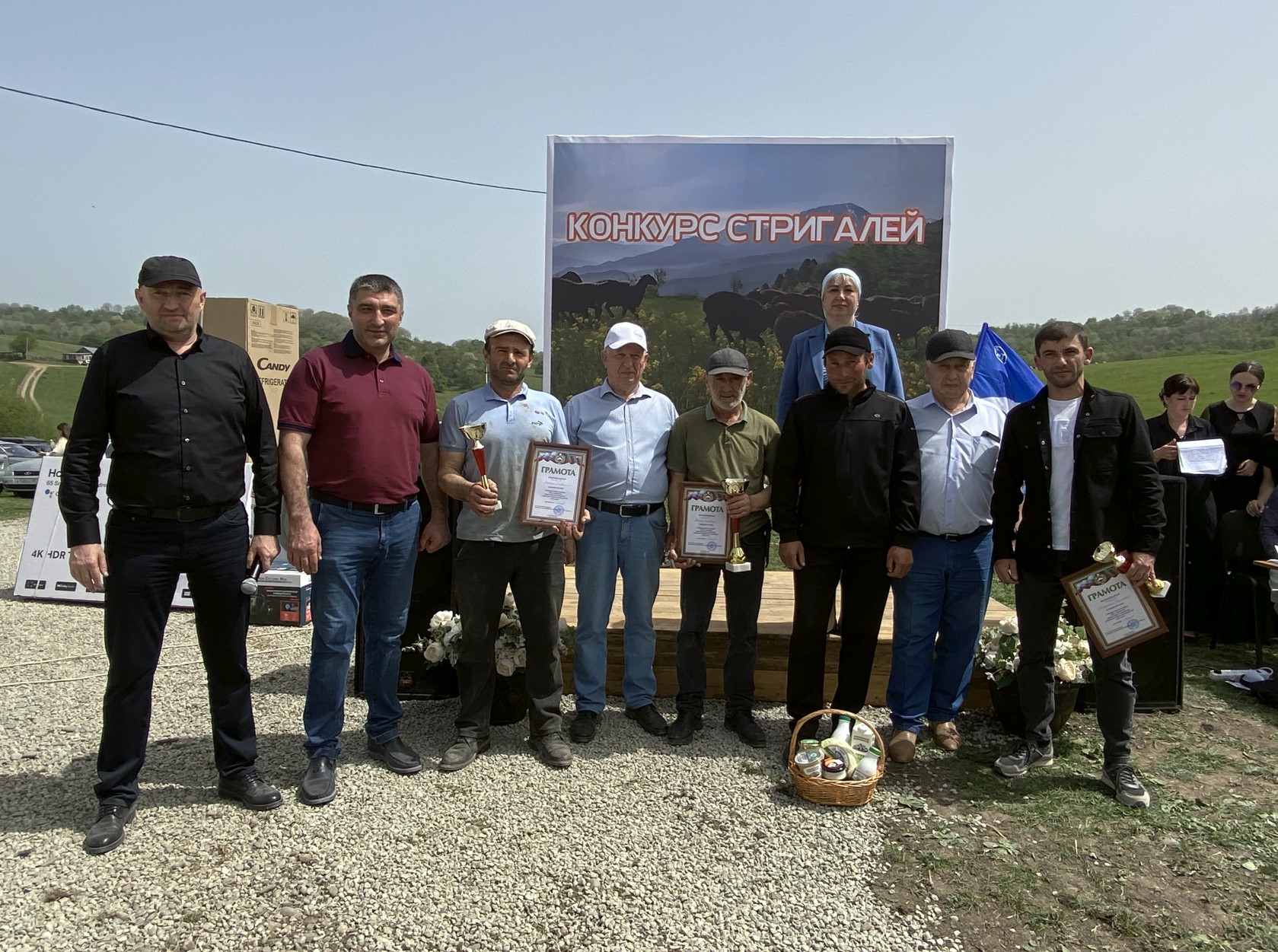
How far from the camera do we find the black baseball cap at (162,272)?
3.41 meters

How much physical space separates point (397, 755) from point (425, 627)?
1.04 m

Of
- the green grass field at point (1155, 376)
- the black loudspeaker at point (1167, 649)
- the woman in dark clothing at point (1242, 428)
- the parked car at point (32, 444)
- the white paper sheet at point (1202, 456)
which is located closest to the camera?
the black loudspeaker at point (1167, 649)

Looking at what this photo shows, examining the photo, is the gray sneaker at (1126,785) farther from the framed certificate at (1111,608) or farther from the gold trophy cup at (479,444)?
the gold trophy cup at (479,444)

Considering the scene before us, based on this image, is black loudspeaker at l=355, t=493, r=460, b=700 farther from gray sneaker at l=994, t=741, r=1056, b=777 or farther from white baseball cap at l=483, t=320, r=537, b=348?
gray sneaker at l=994, t=741, r=1056, b=777

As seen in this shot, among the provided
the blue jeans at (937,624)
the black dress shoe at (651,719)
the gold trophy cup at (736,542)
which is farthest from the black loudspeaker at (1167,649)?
the black dress shoe at (651,719)

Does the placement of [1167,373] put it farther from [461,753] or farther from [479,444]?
[461,753]

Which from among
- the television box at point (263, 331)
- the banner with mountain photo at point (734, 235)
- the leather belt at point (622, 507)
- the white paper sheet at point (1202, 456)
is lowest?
the leather belt at point (622, 507)

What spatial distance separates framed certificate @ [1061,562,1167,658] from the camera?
12.8 feet

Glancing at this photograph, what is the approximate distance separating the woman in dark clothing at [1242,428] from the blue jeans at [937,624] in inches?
153

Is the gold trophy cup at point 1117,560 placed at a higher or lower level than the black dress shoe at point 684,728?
higher

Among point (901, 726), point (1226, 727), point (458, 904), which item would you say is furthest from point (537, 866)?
point (1226, 727)

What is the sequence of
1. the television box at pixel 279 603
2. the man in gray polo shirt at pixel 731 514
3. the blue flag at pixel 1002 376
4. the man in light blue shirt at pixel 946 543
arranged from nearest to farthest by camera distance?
the man in light blue shirt at pixel 946 543, the man in gray polo shirt at pixel 731 514, the blue flag at pixel 1002 376, the television box at pixel 279 603

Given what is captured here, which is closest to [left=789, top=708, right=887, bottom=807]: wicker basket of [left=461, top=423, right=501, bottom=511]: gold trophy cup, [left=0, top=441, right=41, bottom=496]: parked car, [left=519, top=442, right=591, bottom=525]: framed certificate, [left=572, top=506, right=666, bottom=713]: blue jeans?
[left=572, top=506, right=666, bottom=713]: blue jeans

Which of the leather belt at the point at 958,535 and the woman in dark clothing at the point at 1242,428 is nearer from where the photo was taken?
the leather belt at the point at 958,535
